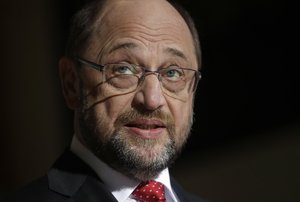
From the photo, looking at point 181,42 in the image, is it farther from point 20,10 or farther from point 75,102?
point 20,10

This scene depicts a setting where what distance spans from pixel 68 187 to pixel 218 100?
373 centimetres

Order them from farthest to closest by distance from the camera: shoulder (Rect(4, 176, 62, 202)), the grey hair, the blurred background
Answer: the blurred background → the grey hair → shoulder (Rect(4, 176, 62, 202))

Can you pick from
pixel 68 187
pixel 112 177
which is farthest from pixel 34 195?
pixel 112 177

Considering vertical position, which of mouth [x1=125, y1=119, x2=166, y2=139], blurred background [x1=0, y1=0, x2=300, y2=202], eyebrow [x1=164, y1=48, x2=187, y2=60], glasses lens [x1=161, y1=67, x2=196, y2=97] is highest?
eyebrow [x1=164, y1=48, x2=187, y2=60]

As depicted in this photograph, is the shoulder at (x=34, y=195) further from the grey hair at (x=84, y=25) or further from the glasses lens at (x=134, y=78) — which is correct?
the grey hair at (x=84, y=25)

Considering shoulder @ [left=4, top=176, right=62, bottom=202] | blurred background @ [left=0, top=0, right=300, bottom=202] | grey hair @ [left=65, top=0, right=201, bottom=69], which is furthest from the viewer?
blurred background @ [left=0, top=0, right=300, bottom=202]

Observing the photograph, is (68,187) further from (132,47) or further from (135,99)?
(132,47)

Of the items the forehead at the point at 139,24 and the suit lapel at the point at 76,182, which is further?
the forehead at the point at 139,24

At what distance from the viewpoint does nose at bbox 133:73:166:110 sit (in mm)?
2564

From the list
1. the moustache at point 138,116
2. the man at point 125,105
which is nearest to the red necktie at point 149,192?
the man at point 125,105

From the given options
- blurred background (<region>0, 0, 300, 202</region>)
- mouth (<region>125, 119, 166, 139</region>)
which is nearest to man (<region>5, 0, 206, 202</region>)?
mouth (<region>125, 119, 166, 139</region>)

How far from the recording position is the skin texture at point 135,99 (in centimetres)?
260

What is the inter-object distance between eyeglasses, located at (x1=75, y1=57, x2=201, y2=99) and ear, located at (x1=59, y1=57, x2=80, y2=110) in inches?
3.3

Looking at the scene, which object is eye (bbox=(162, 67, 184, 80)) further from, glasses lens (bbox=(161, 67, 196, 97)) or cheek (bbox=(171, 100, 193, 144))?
cheek (bbox=(171, 100, 193, 144))
